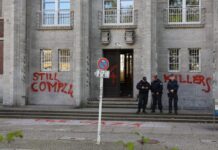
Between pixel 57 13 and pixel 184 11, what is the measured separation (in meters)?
7.70

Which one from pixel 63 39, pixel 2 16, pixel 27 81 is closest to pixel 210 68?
pixel 63 39

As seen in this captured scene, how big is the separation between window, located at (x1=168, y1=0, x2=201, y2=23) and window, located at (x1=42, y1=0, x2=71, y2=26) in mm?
6229

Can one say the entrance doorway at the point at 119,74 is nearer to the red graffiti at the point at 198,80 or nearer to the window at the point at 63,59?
the window at the point at 63,59

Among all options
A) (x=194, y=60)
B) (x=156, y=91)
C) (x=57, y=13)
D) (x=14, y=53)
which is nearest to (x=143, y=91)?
(x=156, y=91)

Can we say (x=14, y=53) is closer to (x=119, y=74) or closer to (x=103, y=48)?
(x=103, y=48)

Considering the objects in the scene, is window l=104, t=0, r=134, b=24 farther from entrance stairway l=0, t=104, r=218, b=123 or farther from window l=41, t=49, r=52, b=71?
entrance stairway l=0, t=104, r=218, b=123

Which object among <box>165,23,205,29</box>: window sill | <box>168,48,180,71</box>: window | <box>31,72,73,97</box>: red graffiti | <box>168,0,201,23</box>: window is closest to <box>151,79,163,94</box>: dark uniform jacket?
<box>168,48,180,71</box>: window

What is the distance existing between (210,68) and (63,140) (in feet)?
37.6

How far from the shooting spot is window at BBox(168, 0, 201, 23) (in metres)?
21.3

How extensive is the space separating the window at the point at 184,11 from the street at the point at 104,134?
717 centimetres

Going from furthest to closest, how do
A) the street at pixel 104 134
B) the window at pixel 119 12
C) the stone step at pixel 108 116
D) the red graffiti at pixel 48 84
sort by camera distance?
the red graffiti at pixel 48 84 → the window at pixel 119 12 → the stone step at pixel 108 116 → the street at pixel 104 134

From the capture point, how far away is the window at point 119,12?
22.1 m

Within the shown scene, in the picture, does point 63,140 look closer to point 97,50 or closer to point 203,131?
point 203,131

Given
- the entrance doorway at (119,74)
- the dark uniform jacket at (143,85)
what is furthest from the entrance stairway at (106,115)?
the entrance doorway at (119,74)
